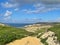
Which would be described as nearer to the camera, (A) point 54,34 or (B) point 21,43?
(B) point 21,43

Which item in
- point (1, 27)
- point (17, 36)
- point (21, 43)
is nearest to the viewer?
point (21, 43)

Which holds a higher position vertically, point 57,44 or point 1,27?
point 1,27

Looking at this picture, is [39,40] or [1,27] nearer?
[39,40]

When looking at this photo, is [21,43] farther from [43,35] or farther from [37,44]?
[43,35]

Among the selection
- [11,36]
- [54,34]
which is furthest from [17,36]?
[54,34]

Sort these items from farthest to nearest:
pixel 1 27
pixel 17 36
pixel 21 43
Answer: pixel 1 27 < pixel 17 36 < pixel 21 43

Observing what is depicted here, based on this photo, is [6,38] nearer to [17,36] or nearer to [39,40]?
[17,36]

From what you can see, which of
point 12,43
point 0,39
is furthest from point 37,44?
point 0,39
